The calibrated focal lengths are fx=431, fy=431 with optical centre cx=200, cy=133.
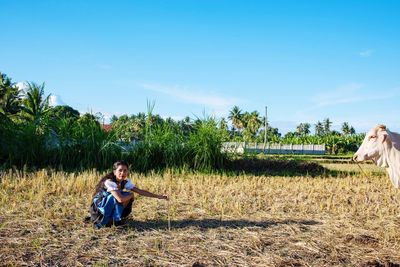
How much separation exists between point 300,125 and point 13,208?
324ft

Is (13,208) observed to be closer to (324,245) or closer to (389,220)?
(324,245)

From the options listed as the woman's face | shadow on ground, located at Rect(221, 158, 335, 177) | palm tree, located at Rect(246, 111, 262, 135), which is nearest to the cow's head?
the woman's face

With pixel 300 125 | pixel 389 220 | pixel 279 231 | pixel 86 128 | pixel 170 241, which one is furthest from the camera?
pixel 300 125

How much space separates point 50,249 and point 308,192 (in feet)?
16.4

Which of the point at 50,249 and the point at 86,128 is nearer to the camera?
the point at 50,249

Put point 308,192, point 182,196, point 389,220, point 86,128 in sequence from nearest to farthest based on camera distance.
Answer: point 389,220
point 182,196
point 308,192
point 86,128

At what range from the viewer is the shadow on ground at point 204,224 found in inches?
211

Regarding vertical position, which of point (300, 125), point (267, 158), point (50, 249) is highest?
point (300, 125)

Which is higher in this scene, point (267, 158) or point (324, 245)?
point (267, 158)

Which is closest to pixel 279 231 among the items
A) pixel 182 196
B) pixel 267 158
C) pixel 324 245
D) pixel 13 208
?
pixel 324 245

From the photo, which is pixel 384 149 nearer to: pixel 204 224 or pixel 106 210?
pixel 204 224

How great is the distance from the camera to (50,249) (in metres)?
4.41

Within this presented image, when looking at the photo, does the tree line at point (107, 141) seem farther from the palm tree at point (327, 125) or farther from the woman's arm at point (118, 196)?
the palm tree at point (327, 125)

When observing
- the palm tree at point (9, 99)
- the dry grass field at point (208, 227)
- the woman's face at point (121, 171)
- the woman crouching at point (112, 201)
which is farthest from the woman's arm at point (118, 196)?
the palm tree at point (9, 99)
